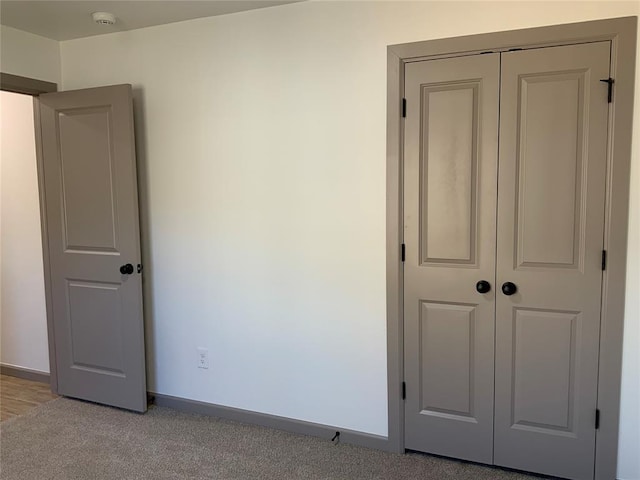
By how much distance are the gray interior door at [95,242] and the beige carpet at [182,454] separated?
296mm

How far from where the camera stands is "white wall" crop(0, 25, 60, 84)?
301 centimetres

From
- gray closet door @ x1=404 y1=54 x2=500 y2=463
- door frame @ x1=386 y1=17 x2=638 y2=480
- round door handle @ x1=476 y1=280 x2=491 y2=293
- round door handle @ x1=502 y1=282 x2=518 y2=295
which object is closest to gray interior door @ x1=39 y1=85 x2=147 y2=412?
door frame @ x1=386 y1=17 x2=638 y2=480

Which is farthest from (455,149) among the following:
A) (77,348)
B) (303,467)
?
(77,348)

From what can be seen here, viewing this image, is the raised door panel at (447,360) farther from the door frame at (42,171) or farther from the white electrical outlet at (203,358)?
the door frame at (42,171)

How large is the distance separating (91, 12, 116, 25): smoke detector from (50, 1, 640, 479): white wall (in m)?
0.25

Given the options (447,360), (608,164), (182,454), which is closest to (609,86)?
(608,164)

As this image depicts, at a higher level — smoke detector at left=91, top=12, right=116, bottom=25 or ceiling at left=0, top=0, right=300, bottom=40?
ceiling at left=0, top=0, right=300, bottom=40

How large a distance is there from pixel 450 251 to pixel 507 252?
270mm

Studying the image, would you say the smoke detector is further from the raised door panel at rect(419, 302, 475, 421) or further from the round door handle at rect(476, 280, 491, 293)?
the round door handle at rect(476, 280, 491, 293)

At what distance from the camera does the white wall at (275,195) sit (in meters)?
2.52

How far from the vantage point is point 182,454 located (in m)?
2.66

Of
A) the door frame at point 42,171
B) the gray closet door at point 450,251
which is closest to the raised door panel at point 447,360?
the gray closet door at point 450,251

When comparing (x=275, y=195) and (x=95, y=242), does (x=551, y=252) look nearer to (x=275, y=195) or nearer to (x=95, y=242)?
(x=275, y=195)

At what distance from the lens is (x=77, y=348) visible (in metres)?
3.33
